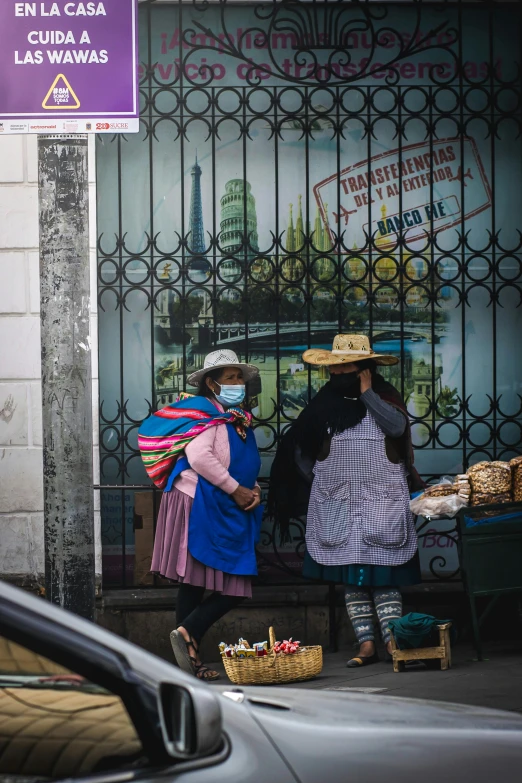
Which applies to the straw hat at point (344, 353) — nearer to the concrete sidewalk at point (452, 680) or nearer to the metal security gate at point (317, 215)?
the metal security gate at point (317, 215)

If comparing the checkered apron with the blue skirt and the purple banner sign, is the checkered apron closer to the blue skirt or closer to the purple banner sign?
the blue skirt

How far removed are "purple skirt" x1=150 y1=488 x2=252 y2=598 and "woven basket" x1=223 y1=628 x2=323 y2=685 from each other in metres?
0.40

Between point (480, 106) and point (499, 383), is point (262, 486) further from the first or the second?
point (480, 106)

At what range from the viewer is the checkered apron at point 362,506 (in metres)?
7.45

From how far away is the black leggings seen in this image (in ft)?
23.3

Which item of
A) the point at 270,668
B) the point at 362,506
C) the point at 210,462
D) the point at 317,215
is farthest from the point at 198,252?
the point at 270,668

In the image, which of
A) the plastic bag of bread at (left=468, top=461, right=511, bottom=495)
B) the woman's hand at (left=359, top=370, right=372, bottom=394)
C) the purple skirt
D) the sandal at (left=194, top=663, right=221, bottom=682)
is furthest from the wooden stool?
the woman's hand at (left=359, top=370, right=372, bottom=394)

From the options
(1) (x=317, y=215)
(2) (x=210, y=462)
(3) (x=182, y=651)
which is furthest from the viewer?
(1) (x=317, y=215)

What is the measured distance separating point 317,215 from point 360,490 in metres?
2.09

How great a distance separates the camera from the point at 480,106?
843 cm

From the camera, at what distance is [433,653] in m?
7.18

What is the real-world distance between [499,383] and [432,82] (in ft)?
7.07

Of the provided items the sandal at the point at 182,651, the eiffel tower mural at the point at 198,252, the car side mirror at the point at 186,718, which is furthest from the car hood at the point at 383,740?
the eiffel tower mural at the point at 198,252

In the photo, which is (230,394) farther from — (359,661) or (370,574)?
(359,661)
